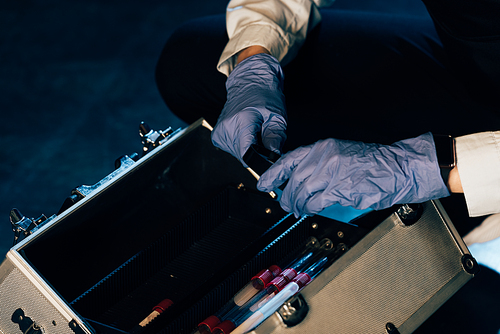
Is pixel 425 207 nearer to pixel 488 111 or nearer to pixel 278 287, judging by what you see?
pixel 278 287

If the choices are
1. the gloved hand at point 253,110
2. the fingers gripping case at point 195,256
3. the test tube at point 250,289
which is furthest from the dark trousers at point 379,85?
the test tube at point 250,289

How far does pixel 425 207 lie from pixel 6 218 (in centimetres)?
161

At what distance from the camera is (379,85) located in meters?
1.36

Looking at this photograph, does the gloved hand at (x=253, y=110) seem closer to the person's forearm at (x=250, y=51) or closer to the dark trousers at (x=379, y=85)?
the person's forearm at (x=250, y=51)

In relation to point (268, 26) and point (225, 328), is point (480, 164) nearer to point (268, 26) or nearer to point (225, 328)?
point (225, 328)

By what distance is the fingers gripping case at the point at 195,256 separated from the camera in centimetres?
75

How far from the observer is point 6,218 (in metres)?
1.70

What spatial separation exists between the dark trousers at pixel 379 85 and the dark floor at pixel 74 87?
586mm

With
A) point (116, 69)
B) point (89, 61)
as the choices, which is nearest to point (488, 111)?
point (116, 69)

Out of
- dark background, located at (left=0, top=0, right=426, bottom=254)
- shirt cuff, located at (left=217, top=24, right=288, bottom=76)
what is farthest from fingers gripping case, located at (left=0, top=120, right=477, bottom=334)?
dark background, located at (left=0, top=0, right=426, bottom=254)

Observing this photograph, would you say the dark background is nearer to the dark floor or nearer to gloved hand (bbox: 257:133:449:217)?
the dark floor

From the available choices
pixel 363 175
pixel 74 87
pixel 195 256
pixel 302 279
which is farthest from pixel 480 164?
pixel 74 87

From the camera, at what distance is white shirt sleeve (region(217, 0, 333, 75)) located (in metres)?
1.23

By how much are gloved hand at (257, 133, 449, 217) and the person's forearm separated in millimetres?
482
